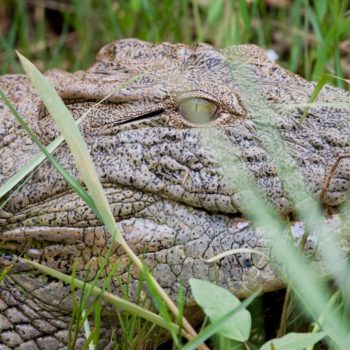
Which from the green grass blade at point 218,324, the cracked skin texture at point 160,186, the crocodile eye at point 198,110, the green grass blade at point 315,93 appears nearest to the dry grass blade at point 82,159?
the green grass blade at point 218,324

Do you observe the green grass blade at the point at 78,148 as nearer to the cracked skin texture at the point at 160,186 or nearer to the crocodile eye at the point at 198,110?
the cracked skin texture at the point at 160,186

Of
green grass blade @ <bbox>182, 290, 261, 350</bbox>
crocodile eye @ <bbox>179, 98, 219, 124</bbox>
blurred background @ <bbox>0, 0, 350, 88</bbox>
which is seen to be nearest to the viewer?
green grass blade @ <bbox>182, 290, 261, 350</bbox>

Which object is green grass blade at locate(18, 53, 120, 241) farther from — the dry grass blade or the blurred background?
the blurred background

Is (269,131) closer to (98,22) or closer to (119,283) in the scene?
(119,283)

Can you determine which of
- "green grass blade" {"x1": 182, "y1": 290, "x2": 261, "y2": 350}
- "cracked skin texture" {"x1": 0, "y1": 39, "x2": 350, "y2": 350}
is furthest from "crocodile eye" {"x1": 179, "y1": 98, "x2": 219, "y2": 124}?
"green grass blade" {"x1": 182, "y1": 290, "x2": 261, "y2": 350}

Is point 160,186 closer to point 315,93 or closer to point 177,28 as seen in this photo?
point 315,93

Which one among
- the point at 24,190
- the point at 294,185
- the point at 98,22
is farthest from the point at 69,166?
the point at 98,22
